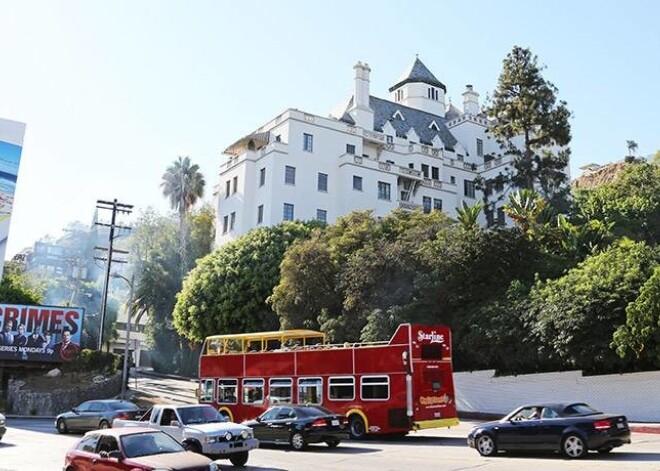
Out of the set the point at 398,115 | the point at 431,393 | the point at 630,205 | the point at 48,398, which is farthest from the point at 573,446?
the point at 398,115

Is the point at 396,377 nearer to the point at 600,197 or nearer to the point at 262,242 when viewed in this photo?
the point at 262,242

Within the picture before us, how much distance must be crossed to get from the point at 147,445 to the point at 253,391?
13811 millimetres

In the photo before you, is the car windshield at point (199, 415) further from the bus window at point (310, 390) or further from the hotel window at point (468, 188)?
the hotel window at point (468, 188)

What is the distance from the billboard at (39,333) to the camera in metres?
43.7

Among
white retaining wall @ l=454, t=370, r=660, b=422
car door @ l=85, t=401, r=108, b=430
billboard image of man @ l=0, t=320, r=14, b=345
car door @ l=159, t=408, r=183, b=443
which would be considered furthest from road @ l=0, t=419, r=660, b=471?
billboard image of man @ l=0, t=320, r=14, b=345

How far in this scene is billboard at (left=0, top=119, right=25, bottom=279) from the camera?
51469mm

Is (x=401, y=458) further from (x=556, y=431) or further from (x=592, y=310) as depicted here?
(x=592, y=310)

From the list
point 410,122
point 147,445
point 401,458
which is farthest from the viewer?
point 410,122

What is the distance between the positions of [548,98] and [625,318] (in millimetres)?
28954

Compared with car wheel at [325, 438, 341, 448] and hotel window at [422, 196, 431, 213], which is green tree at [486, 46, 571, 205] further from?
car wheel at [325, 438, 341, 448]

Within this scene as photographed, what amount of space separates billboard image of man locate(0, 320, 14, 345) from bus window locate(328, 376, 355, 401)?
30110 mm

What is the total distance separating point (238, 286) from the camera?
148 feet

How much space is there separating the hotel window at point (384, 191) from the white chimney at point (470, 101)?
26.2 m

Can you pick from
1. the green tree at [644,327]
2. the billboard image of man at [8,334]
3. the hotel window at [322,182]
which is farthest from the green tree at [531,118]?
the billboard image of man at [8,334]
